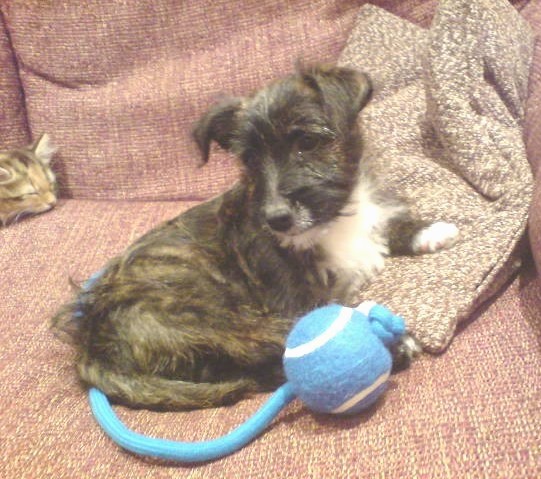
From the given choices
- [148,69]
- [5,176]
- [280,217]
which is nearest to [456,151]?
[280,217]

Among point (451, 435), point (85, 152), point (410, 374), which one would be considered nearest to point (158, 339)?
point (410, 374)

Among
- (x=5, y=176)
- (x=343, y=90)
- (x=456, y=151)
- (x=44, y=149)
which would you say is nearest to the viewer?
(x=343, y=90)

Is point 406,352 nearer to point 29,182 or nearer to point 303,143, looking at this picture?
point 303,143

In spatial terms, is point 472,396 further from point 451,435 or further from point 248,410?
point 248,410

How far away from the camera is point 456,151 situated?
6.03 ft

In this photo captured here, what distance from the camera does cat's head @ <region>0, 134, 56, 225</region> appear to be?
9.62 feet

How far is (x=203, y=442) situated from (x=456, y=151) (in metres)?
1.25

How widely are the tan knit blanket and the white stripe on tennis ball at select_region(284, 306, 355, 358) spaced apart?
0.94 feet

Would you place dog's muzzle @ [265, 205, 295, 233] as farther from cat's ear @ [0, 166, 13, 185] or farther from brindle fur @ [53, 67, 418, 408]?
cat's ear @ [0, 166, 13, 185]

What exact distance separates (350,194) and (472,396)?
76 cm

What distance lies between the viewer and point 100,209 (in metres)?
2.80

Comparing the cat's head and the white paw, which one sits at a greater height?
the white paw

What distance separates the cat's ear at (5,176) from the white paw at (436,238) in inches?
94.7

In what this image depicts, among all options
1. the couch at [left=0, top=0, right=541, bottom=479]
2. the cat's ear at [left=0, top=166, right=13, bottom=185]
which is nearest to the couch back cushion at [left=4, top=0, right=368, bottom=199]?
the couch at [left=0, top=0, right=541, bottom=479]
